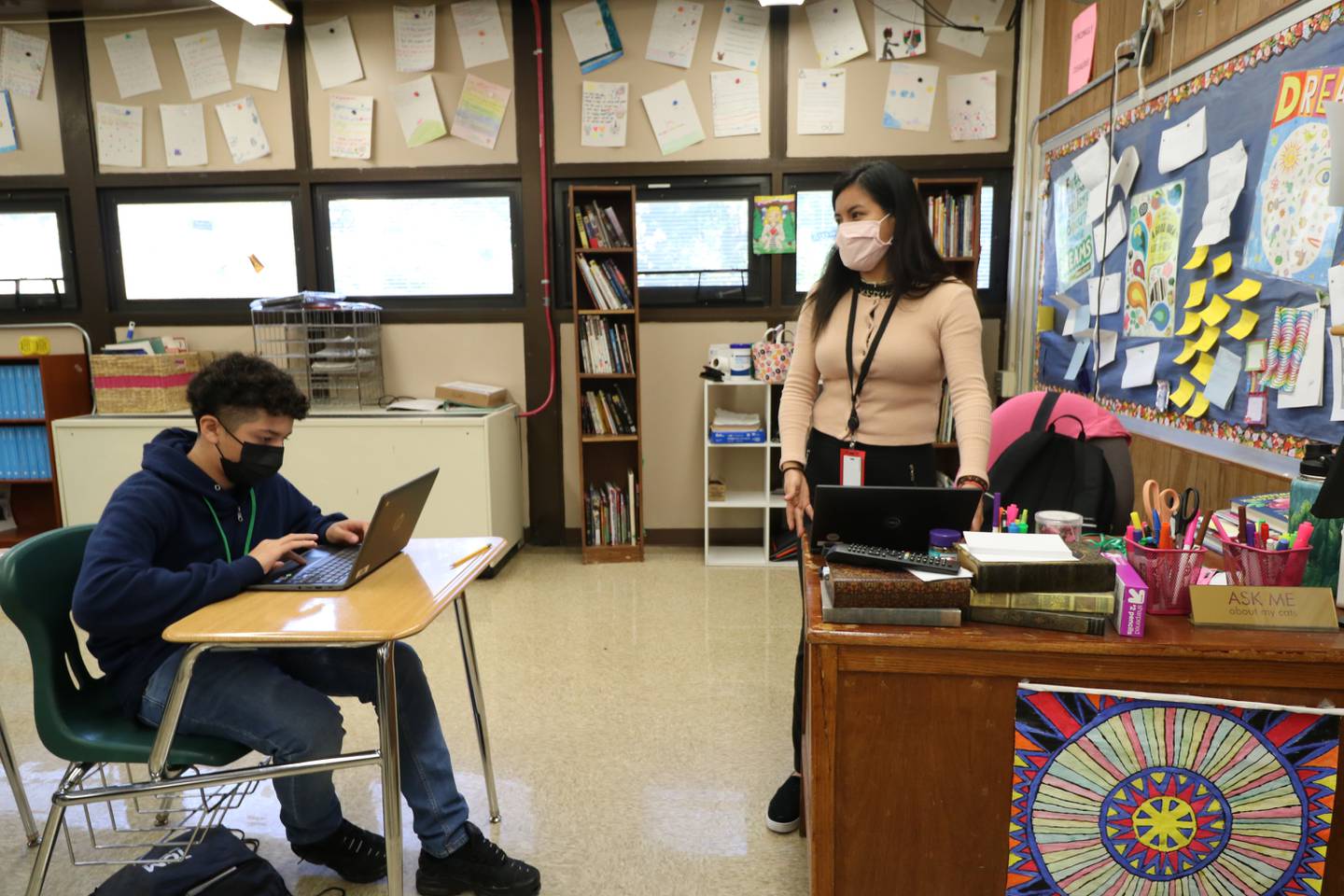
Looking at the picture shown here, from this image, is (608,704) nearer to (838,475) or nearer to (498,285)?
(838,475)

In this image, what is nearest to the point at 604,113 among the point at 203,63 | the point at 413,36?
the point at 413,36

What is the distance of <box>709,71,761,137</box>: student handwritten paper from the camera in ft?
→ 12.7

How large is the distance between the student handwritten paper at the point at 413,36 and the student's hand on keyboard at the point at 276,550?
120 inches

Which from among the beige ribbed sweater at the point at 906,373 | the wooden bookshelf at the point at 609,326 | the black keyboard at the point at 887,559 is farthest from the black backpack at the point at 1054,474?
the wooden bookshelf at the point at 609,326

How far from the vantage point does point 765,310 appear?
405 cm

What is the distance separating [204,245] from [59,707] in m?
3.34

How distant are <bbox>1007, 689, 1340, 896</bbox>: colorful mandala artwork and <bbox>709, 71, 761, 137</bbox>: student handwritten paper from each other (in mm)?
3322

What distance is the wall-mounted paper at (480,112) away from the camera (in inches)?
155

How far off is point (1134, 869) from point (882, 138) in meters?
3.39

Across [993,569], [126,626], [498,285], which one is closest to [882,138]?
[498,285]

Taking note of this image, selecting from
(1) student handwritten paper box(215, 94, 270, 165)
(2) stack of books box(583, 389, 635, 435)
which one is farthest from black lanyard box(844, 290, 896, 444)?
(1) student handwritten paper box(215, 94, 270, 165)

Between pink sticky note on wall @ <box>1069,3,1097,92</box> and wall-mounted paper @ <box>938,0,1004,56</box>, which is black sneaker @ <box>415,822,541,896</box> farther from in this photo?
wall-mounted paper @ <box>938,0,1004,56</box>

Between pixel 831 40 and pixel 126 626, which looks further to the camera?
pixel 831 40

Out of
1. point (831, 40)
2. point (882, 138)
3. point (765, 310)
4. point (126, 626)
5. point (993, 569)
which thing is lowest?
point (126, 626)
